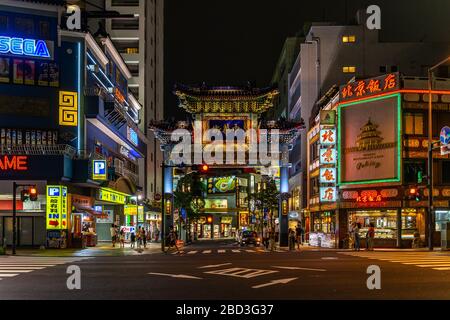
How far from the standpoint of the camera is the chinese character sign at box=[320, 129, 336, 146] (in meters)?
52.4

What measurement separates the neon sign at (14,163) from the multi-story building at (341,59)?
35.8m

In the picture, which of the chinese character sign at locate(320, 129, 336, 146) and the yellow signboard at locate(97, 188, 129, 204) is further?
the yellow signboard at locate(97, 188, 129, 204)

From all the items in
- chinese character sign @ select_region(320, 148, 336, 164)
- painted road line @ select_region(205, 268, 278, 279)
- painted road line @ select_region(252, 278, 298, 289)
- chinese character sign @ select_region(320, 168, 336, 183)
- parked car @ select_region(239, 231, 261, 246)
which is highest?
chinese character sign @ select_region(320, 148, 336, 164)

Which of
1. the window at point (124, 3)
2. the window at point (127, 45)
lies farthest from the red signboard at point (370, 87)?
the window at point (124, 3)

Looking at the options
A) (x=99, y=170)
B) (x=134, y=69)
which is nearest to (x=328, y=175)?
(x=99, y=170)

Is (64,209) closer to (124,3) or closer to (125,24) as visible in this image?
(125,24)

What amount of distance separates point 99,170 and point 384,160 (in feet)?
72.9

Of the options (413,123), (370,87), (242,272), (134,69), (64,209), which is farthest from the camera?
(134,69)

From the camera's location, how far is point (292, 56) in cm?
10075

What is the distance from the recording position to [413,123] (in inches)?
1895

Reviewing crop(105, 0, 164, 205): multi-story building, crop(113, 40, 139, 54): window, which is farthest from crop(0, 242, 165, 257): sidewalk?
crop(113, 40, 139, 54): window

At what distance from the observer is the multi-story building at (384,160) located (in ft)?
157

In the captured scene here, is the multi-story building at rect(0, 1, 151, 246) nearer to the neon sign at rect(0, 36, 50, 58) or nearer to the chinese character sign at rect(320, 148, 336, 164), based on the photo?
the neon sign at rect(0, 36, 50, 58)

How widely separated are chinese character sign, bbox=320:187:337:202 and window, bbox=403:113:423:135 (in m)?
8.12
